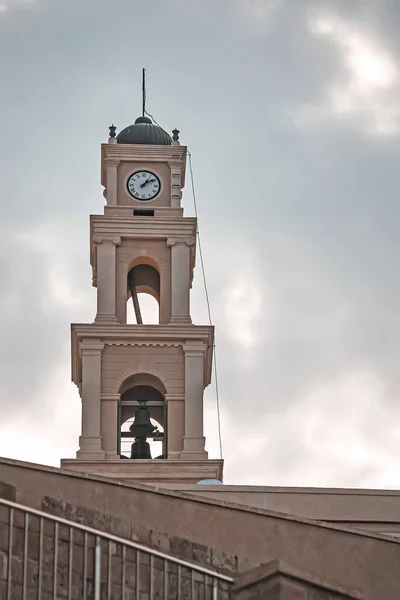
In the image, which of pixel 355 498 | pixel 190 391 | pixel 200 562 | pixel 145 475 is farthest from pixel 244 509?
pixel 190 391

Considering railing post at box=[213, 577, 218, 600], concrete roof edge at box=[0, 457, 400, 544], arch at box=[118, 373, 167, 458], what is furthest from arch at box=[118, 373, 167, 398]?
railing post at box=[213, 577, 218, 600]

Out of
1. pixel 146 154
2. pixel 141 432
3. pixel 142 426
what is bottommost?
pixel 141 432

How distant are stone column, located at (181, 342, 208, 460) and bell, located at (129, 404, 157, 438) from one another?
2.83 ft

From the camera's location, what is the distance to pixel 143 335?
40.7m

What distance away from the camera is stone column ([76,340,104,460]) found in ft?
128

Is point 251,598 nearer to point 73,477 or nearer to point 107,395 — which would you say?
point 73,477

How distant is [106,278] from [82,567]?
24.5 meters

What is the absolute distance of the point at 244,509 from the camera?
19312mm

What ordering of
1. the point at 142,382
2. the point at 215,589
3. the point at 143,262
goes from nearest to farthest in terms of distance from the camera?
the point at 215,589 < the point at 142,382 < the point at 143,262

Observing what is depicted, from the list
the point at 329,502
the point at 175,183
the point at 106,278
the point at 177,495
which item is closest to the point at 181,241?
the point at 175,183

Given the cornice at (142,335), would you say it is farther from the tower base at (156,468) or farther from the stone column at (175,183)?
the stone column at (175,183)

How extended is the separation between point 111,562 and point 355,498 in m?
6.61

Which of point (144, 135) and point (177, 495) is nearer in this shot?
point (177, 495)

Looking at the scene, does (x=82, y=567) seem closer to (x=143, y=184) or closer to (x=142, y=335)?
(x=142, y=335)
